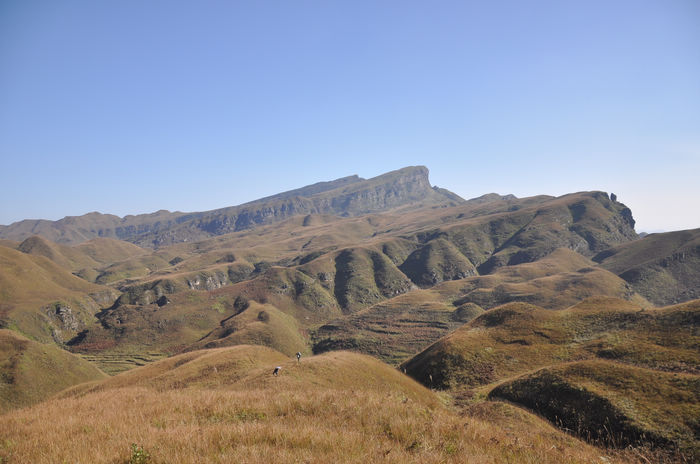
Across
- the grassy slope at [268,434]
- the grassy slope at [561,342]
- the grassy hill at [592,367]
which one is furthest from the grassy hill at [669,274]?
the grassy slope at [268,434]

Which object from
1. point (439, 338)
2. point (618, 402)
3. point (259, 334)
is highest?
point (618, 402)

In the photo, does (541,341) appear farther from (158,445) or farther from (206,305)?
(206,305)

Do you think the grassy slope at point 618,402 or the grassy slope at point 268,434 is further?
the grassy slope at point 618,402

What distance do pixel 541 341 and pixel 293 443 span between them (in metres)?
52.0

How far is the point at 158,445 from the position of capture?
7613 mm

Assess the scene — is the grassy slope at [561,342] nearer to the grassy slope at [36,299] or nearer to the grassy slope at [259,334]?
the grassy slope at [259,334]

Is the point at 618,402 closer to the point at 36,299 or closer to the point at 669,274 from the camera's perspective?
the point at 36,299

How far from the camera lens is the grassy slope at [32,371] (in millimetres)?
63250

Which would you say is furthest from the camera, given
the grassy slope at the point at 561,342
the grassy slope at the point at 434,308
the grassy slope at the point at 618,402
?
the grassy slope at the point at 434,308

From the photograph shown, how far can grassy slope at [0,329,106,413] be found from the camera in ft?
208

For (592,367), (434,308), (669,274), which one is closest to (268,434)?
(592,367)

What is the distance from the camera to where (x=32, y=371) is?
69.9 m

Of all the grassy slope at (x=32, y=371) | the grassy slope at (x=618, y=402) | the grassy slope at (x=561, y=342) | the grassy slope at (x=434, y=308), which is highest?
the grassy slope at (x=618, y=402)

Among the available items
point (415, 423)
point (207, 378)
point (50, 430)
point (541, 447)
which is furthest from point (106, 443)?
point (207, 378)
